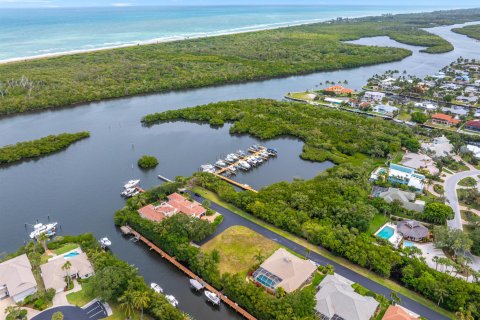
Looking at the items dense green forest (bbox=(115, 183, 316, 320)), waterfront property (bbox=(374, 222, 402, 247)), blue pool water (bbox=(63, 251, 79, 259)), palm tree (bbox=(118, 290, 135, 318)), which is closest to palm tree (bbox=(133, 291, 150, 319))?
Answer: palm tree (bbox=(118, 290, 135, 318))

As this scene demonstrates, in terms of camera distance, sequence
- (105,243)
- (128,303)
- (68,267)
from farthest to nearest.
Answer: (105,243)
(68,267)
(128,303)

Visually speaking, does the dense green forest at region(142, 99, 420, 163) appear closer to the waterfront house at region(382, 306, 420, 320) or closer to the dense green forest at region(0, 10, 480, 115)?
the dense green forest at region(0, 10, 480, 115)

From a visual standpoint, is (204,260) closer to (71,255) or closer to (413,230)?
(71,255)

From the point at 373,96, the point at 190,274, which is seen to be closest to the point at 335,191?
the point at 190,274

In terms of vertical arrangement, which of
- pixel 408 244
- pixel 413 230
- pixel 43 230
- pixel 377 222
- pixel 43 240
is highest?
pixel 43 240

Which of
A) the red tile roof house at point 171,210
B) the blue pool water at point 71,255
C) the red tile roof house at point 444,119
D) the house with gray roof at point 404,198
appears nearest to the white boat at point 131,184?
the red tile roof house at point 171,210

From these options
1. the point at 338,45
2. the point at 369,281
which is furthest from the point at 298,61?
the point at 369,281
